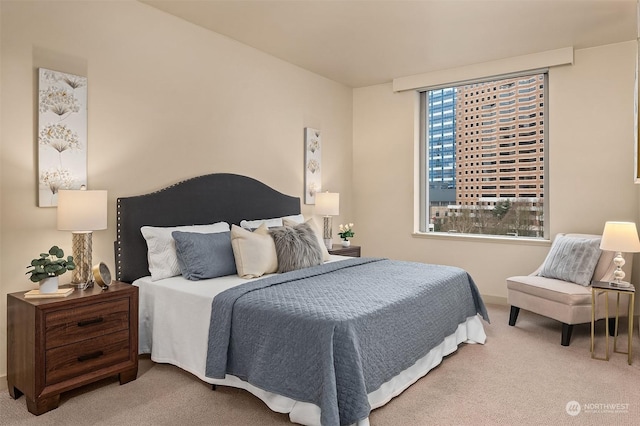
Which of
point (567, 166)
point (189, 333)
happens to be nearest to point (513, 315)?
point (567, 166)

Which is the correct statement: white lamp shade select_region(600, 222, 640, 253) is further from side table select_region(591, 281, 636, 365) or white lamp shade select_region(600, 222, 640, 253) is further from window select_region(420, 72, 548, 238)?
window select_region(420, 72, 548, 238)

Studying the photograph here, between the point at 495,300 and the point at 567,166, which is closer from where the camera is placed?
the point at 567,166

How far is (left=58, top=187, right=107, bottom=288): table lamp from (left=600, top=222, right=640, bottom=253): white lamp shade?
3.43m

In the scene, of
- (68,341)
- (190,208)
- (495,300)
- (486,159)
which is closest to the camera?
(68,341)

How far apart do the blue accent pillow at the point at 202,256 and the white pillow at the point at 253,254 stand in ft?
0.27

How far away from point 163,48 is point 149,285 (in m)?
1.89

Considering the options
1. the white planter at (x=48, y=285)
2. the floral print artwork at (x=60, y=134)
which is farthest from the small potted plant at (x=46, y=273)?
the floral print artwork at (x=60, y=134)

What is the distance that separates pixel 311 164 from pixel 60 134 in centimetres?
276

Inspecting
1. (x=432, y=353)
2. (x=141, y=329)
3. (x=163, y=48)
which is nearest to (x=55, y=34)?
(x=163, y=48)

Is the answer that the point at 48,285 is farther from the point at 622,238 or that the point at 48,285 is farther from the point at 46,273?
the point at 622,238

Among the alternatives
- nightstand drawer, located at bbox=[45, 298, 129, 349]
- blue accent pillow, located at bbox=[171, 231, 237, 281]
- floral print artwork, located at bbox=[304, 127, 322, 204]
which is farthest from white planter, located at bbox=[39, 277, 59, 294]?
floral print artwork, located at bbox=[304, 127, 322, 204]

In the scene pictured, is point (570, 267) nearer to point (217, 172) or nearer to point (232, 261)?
point (232, 261)

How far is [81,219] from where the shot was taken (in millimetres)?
2549

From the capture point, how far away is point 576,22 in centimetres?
362
